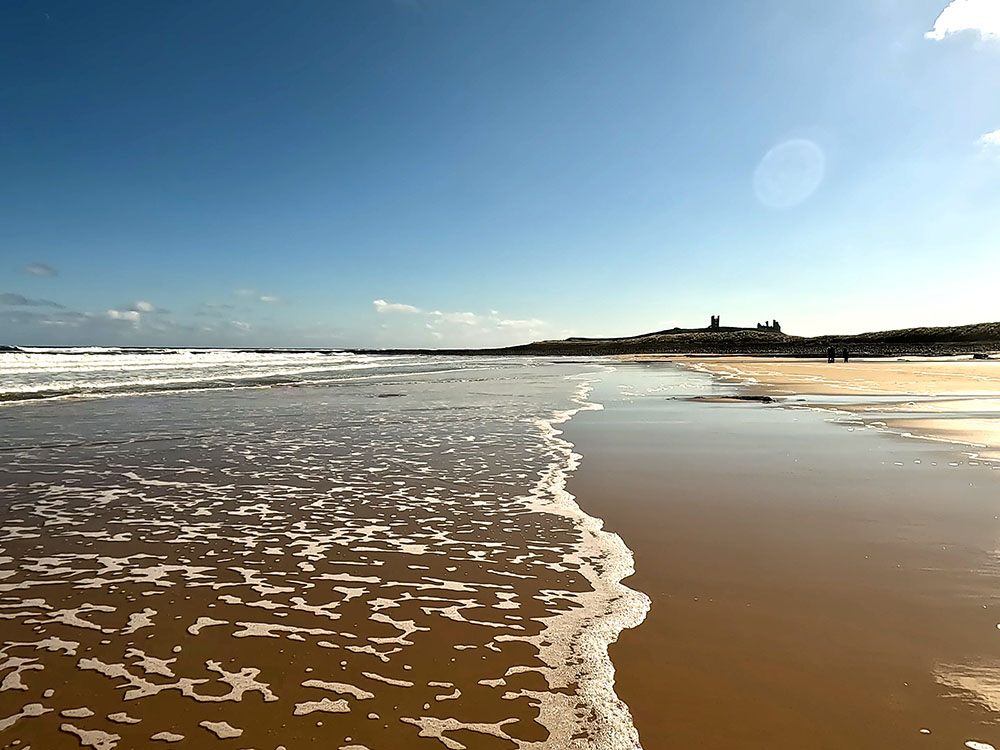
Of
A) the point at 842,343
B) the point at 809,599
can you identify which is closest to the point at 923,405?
the point at 809,599

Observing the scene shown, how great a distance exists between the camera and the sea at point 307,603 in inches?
116

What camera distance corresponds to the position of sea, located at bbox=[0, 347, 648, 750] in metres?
2.95

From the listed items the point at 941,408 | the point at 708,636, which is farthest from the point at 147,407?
the point at 941,408

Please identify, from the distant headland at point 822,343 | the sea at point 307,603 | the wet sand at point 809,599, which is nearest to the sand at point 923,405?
the wet sand at point 809,599

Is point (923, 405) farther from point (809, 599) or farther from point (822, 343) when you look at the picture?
point (822, 343)

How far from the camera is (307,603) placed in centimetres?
430

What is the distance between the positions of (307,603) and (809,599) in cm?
356

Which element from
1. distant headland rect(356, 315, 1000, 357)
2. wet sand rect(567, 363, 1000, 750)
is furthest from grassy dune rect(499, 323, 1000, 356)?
wet sand rect(567, 363, 1000, 750)

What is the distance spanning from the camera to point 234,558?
17.2 feet

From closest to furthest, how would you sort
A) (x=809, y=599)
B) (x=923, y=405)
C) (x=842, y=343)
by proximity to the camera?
(x=809, y=599) → (x=923, y=405) → (x=842, y=343)

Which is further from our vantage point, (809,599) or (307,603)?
(307,603)

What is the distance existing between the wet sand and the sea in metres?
0.33

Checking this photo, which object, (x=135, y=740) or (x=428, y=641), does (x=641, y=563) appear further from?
(x=135, y=740)

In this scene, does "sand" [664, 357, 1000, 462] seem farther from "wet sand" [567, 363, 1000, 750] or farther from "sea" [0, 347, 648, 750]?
"sea" [0, 347, 648, 750]
